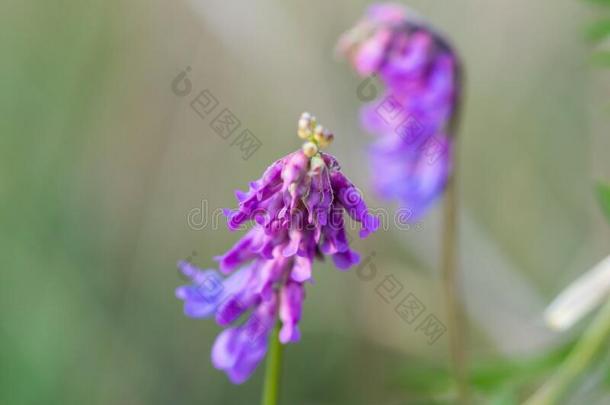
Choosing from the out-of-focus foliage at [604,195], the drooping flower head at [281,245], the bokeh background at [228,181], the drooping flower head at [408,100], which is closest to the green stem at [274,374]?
the drooping flower head at [281,245]

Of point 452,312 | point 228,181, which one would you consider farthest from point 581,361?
point 228,181

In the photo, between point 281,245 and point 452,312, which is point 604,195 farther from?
point 281,245

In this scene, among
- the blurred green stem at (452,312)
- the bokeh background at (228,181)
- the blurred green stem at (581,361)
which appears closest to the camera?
the blurred green stem at (581,361)

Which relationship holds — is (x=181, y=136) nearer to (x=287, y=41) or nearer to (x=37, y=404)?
(x=287, y=41)

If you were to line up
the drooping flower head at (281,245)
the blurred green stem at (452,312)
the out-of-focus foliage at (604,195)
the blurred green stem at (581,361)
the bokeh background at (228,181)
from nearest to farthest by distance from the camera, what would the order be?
the drooping flower head at (281,245) → the out-of-focus foliage at (604,195) → the blurred green stem at (581,361) → the blurred green stem at (452,312) → the bokeh background at (228,181)

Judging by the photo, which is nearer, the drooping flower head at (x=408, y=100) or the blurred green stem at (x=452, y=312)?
the blurred green stem at (x=452, y=312)

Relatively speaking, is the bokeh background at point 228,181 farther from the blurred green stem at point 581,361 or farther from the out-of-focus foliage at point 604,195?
the out-of-focus foliage at point 604,195

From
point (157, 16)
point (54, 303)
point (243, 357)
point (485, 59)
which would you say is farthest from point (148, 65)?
point (243, 357)

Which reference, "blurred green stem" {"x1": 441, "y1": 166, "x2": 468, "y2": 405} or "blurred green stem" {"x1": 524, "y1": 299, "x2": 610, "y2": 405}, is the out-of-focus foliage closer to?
"blurred green stem" {"x1": 524, "y1": 299, "x2": 610, "y2": 405}
